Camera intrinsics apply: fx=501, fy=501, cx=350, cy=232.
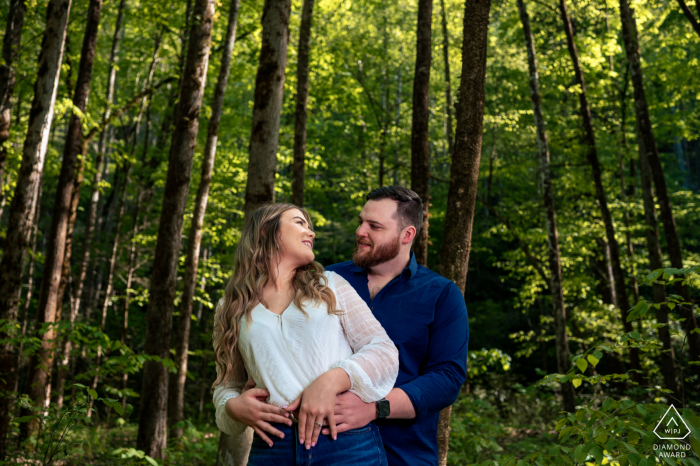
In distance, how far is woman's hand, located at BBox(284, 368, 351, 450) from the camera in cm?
189

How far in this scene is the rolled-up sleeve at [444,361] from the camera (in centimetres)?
216

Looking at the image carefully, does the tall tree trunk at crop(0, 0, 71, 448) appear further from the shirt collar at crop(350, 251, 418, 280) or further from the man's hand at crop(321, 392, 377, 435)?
the man's hand at crop(321, 392, 377, 435)

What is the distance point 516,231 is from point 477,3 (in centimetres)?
960

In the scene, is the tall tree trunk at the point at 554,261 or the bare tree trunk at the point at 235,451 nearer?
the bare tree trunk at the point at 235,451

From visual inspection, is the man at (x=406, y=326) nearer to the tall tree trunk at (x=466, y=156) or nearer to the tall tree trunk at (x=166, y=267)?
the tall tree trunk at (x=466, y=156)

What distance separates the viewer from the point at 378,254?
2613mm

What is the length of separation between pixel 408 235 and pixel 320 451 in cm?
120

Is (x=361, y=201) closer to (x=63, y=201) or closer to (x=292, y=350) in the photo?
(x=63, y=201)

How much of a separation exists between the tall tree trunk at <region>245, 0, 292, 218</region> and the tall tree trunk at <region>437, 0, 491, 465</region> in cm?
170

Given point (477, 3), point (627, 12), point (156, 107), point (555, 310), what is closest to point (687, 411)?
point (477, 3)

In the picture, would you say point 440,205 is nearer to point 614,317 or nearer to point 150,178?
point 614,317

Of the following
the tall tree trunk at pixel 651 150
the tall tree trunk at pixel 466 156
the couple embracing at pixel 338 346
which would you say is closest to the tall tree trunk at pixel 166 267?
the tall tree trunk at pixel 466 156

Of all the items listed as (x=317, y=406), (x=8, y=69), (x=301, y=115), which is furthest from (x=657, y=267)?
(x=8, y=69)

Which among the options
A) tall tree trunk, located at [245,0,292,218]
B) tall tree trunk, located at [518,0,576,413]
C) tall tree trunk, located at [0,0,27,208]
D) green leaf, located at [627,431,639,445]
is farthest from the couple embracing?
tall tree trunk, located at [518,0,576,413]
